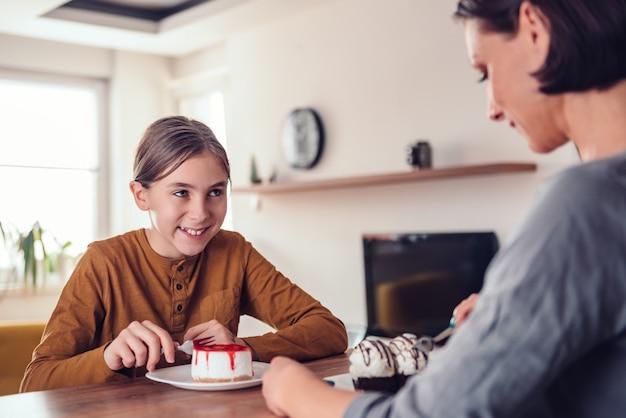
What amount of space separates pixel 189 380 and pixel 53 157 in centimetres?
482

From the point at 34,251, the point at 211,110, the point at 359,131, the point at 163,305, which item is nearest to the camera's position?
the point at 163,305

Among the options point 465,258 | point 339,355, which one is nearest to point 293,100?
point 465,258

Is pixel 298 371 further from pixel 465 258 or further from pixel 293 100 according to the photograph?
pixel 293 100

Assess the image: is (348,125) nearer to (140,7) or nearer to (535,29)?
(140,7)

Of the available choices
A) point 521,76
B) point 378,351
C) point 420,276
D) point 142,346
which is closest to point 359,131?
point 420,276

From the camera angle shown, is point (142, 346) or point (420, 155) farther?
point (420, 155)

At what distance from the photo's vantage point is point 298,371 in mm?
1028

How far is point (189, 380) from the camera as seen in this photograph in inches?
53.5

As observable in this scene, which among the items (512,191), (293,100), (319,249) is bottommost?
(319,249)

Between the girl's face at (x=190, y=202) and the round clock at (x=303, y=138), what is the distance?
3025 millimetres

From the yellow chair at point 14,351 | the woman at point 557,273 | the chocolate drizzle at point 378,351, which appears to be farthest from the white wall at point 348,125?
the woman at point 557,273

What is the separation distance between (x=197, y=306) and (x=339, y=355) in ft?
1.33

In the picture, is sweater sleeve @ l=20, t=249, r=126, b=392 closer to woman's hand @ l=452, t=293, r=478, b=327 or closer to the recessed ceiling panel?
woman's hand @ l=452, t=293, r=478, b=327

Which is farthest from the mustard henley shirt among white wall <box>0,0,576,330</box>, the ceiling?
the ceiling
